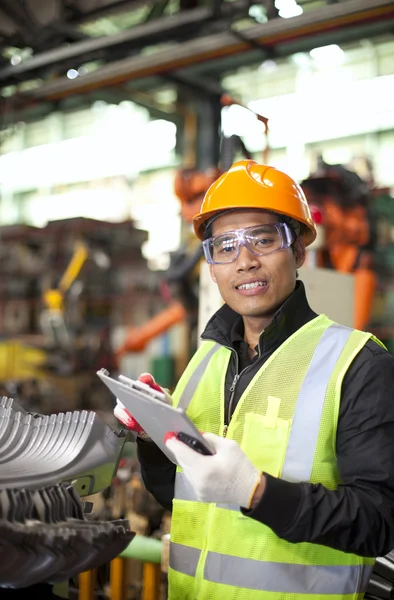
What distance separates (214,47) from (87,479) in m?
4.70

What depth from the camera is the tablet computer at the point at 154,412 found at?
140 cm

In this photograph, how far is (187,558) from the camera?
74.1 inches

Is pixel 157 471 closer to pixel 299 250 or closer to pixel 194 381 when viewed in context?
pixel 194 381

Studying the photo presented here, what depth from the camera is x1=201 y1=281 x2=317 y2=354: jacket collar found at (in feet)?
6.23

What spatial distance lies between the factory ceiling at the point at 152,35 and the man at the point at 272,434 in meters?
3.08

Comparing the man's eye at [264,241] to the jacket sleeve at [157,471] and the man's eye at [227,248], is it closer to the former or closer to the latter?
the man's eye at [227,248]

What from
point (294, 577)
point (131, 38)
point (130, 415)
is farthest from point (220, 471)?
point (131, 38)

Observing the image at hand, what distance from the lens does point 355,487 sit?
1570 millimetres

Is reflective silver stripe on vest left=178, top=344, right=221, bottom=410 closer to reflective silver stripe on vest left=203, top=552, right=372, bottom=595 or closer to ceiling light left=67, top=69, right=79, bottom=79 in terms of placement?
reflective silver stripe on vest left=203, top=552, right=372, bottom=595

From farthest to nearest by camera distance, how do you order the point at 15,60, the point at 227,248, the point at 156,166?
the point at 156,166 → the point at 15,60 → the point at 227,248

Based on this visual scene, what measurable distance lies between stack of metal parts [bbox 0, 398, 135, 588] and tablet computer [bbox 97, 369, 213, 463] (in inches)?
7.0

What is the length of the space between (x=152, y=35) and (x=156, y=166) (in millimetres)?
4002

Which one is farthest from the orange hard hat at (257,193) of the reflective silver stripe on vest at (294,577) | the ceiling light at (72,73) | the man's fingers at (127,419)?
the ceiling light at (72,73)

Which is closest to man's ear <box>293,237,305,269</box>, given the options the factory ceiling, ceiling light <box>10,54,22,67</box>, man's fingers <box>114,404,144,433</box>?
man's fingers <box>114,404,144,433</box>
